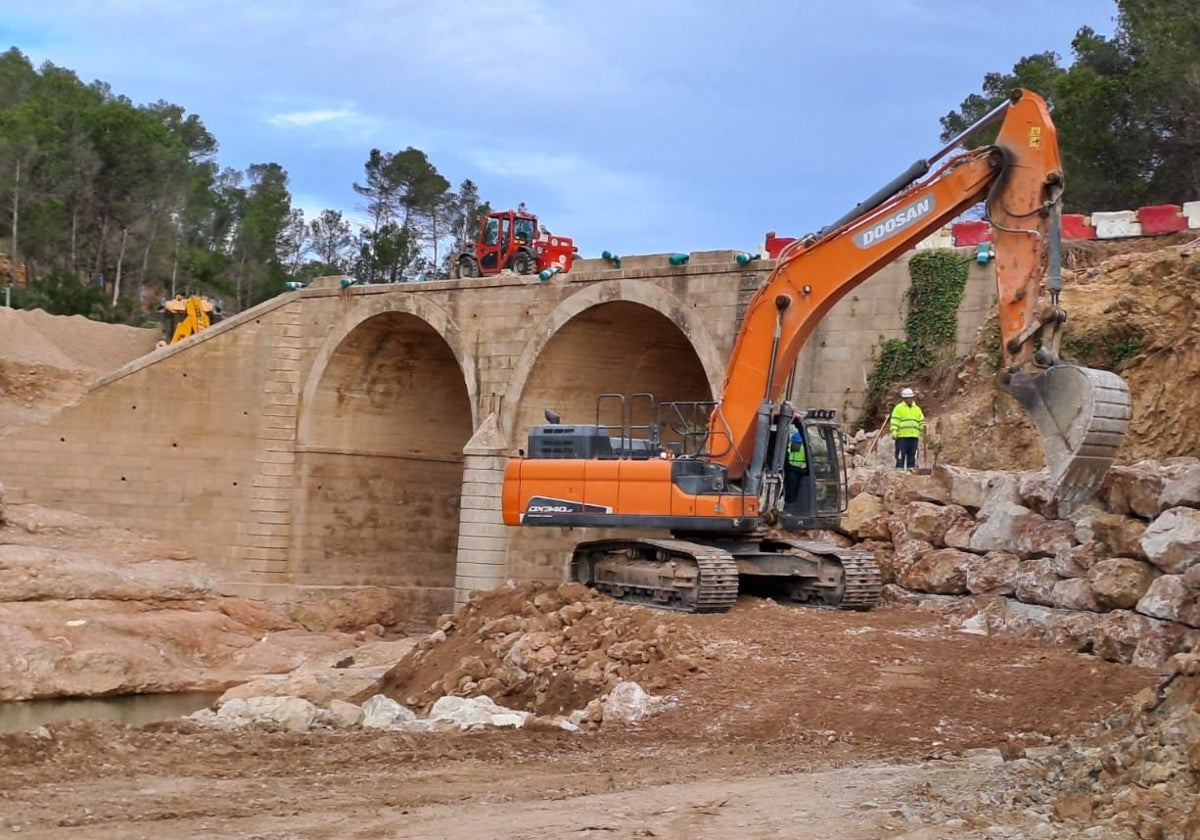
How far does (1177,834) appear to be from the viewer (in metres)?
5.98

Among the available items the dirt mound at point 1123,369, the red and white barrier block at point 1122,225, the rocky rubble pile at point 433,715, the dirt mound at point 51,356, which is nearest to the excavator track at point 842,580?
the rocky rubble pile at point 433,715

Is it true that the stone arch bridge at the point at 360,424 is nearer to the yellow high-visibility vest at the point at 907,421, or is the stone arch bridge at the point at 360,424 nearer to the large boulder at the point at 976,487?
the yellow high-visibility vest at the point at 907,421

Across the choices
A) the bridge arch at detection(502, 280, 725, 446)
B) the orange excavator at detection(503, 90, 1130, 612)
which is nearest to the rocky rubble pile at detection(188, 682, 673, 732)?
the orange excavator at detection(503, 90, 1130, 612)

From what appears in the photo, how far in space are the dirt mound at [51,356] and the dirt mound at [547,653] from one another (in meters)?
14.2

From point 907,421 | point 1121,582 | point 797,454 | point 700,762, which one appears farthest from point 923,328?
point 700,762

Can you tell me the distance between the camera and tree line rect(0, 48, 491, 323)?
45.1 metres

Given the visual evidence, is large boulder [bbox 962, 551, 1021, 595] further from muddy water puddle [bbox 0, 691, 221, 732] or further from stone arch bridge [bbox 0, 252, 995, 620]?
muddy water puddle [bbox 0, 691, 221, 732]

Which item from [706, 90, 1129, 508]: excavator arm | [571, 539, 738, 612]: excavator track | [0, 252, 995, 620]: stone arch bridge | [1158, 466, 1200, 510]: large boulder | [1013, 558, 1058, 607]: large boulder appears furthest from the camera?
[0, 252, 995, 620]: stone arch bridge

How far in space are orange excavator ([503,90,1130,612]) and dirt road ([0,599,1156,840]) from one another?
1133 mm

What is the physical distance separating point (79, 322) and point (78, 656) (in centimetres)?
1511

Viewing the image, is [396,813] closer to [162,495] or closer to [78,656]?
[78,656]

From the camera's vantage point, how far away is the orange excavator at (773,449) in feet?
40.9

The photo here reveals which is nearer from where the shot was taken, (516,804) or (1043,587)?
(516,804)

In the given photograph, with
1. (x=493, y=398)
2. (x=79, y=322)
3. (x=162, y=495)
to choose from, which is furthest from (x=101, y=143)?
(x=493, y=398)
